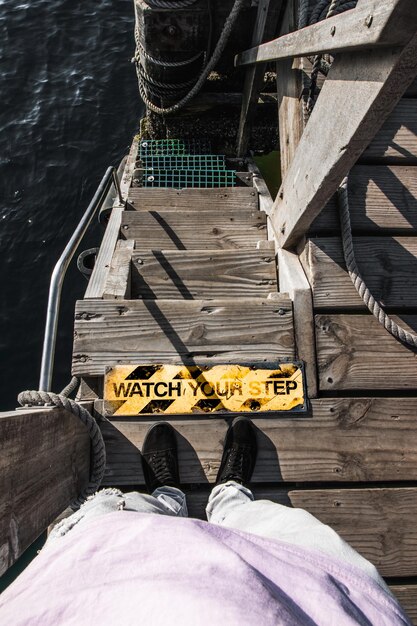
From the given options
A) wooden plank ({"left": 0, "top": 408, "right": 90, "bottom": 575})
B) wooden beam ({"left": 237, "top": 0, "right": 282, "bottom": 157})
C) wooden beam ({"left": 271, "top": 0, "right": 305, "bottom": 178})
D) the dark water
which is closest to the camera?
wooden plank ({"left": 0, "top": 408, "right": 90, "bottom": 575})

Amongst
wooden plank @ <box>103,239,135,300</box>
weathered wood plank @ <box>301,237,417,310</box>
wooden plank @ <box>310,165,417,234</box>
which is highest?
wooden plank @ <box>310,165,417,234</box>

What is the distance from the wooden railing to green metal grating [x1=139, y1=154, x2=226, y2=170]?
6.76 ft

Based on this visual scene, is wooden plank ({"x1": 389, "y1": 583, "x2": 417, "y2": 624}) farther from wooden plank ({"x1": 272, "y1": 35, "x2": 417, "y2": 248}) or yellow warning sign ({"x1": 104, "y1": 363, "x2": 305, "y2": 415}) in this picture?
wooden plank ({"x1": 272, "y1": 35, "x2": 417, "y2": 248})

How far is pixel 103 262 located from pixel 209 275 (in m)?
0.64

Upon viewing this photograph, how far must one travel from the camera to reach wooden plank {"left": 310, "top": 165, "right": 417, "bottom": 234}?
8.17 ft

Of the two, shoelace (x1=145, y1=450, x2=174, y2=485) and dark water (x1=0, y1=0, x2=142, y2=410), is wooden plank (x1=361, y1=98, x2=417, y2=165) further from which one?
dark water (x1=0, y1=0, x2=142, y2=410)

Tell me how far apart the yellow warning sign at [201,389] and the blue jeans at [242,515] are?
1.23 feet

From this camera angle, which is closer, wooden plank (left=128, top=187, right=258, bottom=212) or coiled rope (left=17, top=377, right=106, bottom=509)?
coiled rope (left=17, top=377, right=106, bottom=509)

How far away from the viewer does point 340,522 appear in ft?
6.92

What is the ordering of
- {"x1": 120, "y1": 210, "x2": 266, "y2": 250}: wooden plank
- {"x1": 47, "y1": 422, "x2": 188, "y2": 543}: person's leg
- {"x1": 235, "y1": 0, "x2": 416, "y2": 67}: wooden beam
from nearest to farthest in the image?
{"x1": 235, "y1": 0, "x2": 416, "y2": 67}: wooden beam, {"x1": 47, "y1": 422, "x2": 188, "y2": 543}: person's leg, {"x1": 120, "y1": 210, "x2": 266, "y2": 250}: wooden plank

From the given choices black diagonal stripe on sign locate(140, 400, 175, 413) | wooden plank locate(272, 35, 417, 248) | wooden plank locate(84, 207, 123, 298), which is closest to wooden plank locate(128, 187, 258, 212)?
wooden plank locate(84, 207, 123, 298)

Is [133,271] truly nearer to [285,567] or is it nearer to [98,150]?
[285,567]

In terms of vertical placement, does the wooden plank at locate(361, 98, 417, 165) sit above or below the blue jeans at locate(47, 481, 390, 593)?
above

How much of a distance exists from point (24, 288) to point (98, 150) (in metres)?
2.59
